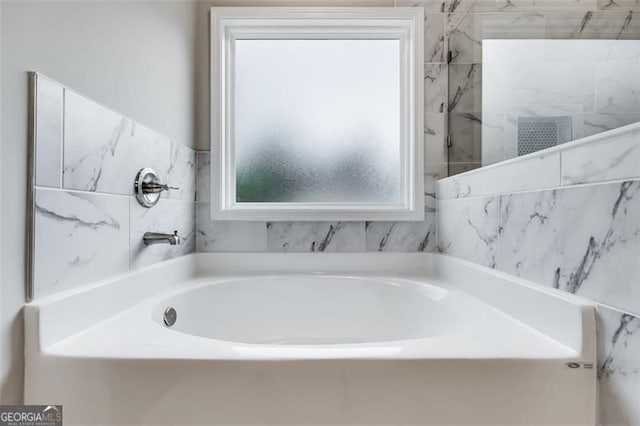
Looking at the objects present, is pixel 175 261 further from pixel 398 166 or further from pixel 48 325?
pixel 398 166

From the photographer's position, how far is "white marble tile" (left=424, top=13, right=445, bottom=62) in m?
1.85

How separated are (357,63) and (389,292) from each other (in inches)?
48.0

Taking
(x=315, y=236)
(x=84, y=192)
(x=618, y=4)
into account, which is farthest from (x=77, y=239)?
(x=618, y=4)

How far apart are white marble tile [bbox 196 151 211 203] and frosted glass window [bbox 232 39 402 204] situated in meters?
0.15

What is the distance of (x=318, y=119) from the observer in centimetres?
199

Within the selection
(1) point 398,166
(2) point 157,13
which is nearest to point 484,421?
(1) point 398,166

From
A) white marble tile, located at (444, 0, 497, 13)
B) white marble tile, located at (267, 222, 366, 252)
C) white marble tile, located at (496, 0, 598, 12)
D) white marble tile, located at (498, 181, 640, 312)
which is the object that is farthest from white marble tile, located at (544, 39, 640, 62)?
white marble tile, located at (267, 222, 366, 252)

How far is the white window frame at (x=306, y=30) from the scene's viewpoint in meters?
1.83

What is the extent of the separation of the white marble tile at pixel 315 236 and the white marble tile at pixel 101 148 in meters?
0.69

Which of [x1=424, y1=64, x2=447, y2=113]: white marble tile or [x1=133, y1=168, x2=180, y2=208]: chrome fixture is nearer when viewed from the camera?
[x1=133, y1=168, x2=180, y2=208]: chrome fixture

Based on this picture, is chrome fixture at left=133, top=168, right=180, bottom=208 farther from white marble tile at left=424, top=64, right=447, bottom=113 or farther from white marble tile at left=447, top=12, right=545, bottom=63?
white marble tile at left=447, top=12, right=545, bottom=63

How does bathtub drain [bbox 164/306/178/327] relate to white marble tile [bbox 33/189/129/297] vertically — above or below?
below

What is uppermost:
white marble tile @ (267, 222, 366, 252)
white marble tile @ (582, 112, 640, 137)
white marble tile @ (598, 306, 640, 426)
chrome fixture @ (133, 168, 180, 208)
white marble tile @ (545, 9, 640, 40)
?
white marble tile @ (545, 9, 640, 40)

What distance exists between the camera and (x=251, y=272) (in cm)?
180
